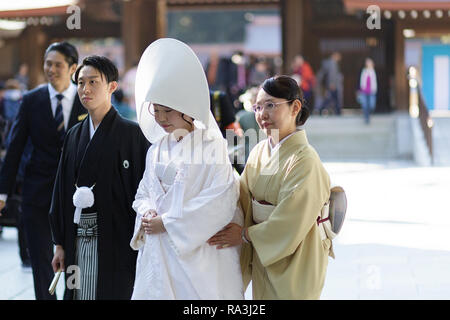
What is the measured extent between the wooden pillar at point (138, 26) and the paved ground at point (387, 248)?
927 cm

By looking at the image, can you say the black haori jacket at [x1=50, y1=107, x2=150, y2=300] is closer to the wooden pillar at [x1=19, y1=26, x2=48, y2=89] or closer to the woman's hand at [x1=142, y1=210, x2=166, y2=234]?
the woman's hand at [x1=142, y1=210, x2=166, y2=234]

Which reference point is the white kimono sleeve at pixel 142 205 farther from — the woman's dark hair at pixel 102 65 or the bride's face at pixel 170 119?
the woman's dark hair at pixel 102 65

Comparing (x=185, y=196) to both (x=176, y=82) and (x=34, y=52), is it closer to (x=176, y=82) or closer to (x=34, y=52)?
(x=176, y=82)

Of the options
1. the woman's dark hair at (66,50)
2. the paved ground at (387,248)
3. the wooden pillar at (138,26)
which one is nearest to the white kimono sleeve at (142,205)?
the woman's dark hair at (66,50)

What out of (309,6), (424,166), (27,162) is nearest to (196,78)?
(27,162)

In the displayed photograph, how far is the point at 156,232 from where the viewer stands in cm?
326

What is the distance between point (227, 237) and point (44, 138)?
2143mm

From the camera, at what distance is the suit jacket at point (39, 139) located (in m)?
4.96

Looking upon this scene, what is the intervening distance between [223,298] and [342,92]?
679 inches

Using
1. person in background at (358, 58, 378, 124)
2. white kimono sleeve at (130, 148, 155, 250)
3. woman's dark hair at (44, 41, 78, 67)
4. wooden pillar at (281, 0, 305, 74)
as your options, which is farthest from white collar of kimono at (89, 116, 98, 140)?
wooden pillar at (281, 0, 305, 74)

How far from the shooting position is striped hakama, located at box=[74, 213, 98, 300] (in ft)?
12.9

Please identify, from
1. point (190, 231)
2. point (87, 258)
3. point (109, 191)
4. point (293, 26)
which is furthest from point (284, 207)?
point (293, 26)

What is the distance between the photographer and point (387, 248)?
23.6ft

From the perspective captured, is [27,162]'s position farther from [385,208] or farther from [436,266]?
[385,208]
